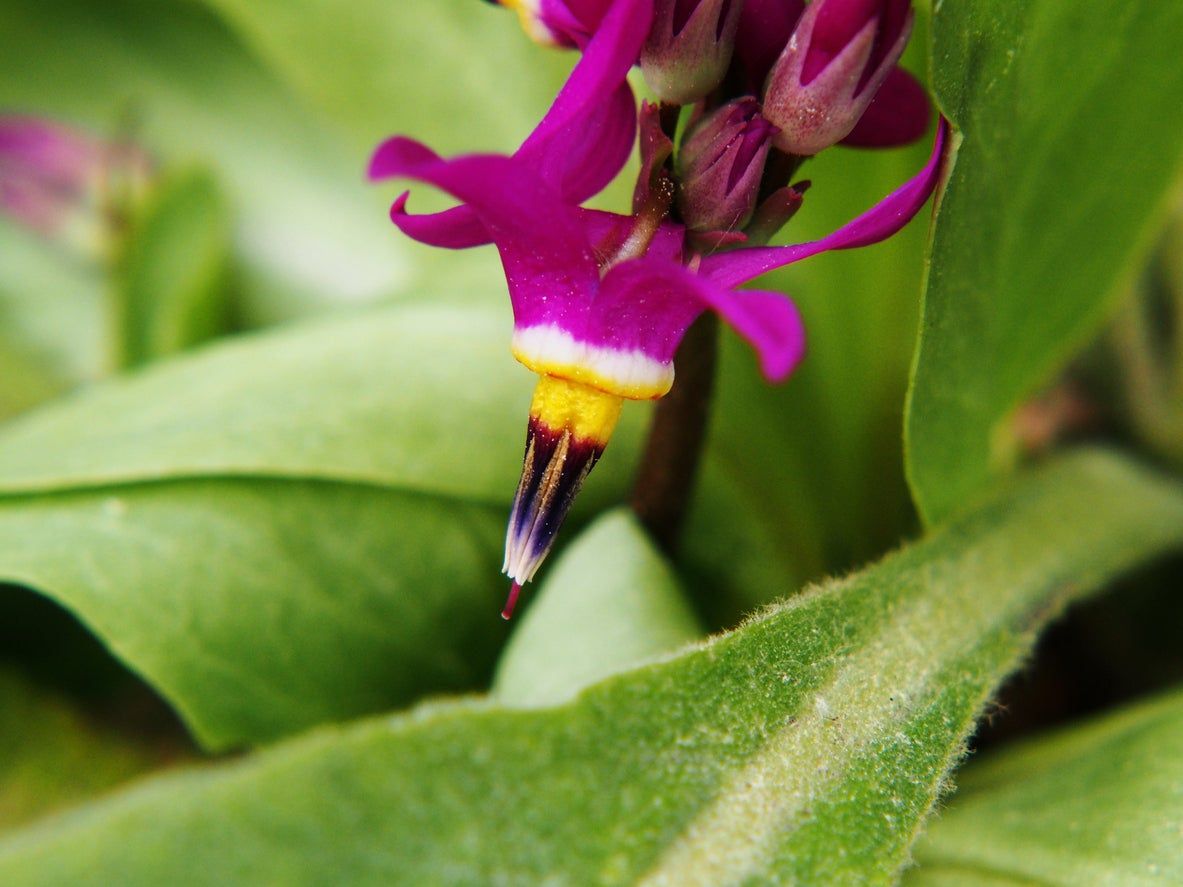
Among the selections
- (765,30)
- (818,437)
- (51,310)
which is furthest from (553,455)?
(51,310)

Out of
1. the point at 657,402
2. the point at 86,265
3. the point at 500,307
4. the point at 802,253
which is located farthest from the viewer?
the point at 86,265

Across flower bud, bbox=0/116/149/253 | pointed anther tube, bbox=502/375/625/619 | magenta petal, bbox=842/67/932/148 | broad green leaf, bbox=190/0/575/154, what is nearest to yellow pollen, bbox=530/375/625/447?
pointed anther tube, bbox=502/375/625/619

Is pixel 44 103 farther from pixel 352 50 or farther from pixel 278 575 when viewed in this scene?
pixel 278 575

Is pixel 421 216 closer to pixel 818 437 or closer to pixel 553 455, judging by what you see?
pixel 553 455

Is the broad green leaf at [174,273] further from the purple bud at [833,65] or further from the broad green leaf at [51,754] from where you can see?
the purple bud at [833,65]

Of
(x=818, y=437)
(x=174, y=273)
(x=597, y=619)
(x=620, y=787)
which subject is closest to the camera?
(x=620, y=787)

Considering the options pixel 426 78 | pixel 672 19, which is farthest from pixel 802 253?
pixel 426 78
